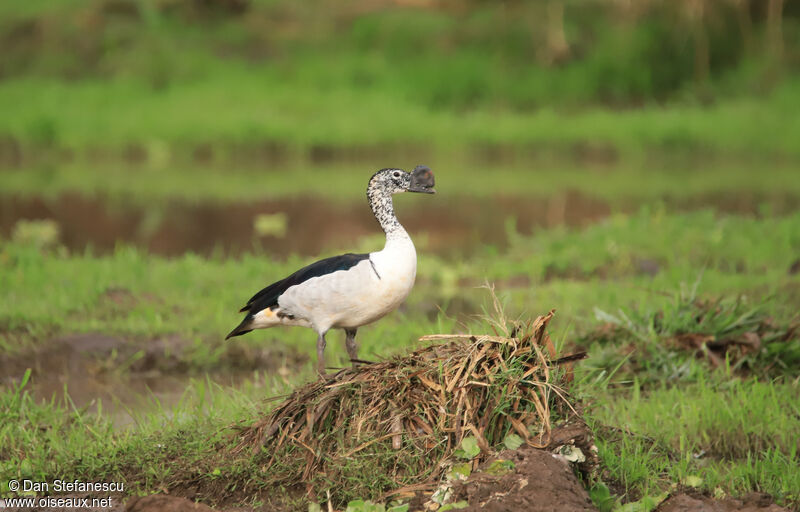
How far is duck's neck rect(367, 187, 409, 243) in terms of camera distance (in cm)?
466

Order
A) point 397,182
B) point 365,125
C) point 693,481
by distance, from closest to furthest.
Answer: point 693,481 < point 397,182 < point 365,125

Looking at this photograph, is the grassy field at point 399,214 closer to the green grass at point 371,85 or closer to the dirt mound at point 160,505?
the green grass at point 371,85

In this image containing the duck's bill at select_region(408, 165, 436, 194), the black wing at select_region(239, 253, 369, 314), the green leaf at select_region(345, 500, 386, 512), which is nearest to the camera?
the green leaf at select_region(345, 500, 386, 512)

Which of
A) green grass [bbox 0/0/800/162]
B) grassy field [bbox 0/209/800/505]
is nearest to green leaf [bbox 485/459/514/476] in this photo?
grassy field [bbox 0/209/800/505]

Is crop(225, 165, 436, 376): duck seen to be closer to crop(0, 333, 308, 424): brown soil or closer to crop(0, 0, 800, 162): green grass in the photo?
crop(0, 333, 308, 424): brown soil

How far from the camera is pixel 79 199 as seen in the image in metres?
11.9

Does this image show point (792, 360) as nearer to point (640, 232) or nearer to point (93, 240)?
point (640, 232)

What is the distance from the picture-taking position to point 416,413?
161 inches

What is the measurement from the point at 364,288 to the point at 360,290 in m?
0.02

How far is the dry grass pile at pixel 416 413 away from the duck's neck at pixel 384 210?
0.60 meters

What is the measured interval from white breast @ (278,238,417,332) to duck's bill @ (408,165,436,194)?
0.28m

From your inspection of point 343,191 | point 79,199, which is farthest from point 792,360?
point 79,199

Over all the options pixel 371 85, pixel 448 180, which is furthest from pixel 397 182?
pixel 371 85

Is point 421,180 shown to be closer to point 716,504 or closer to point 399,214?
point 716,504
